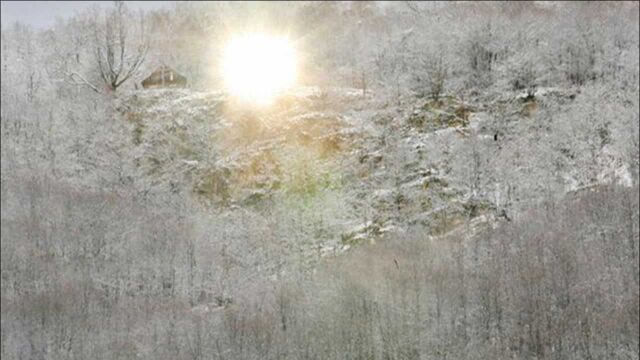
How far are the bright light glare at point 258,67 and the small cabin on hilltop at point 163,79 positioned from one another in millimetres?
2834

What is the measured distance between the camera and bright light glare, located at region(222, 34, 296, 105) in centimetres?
3100

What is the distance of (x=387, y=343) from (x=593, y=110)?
14708mm

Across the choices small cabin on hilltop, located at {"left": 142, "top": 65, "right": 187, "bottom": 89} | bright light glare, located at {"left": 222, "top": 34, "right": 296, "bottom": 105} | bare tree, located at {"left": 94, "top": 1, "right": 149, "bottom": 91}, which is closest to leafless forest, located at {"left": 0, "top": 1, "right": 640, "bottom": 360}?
bare tree, located at {"left": 94, "top": 1, "right": 149, "bottom": 91}

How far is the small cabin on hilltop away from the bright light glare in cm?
283

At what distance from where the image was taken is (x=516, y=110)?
87.7 feet

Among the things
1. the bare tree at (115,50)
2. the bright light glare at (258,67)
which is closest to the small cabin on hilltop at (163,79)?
the bare tree at (115,50)

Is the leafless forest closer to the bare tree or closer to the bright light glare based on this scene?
the bare tree

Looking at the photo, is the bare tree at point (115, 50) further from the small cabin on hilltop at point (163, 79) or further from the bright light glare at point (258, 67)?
the bright light glare at point (258, 67)

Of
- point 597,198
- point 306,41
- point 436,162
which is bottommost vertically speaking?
point 597,198

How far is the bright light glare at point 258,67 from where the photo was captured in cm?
3100

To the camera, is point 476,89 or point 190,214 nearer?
point 190,214

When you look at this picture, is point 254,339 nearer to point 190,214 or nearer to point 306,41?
point 190,214

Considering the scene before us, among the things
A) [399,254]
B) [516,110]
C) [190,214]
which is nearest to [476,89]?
[516,110]

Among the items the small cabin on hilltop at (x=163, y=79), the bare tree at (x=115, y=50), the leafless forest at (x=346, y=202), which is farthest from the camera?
the small cabin on hilltop at (x=163, y=79)
